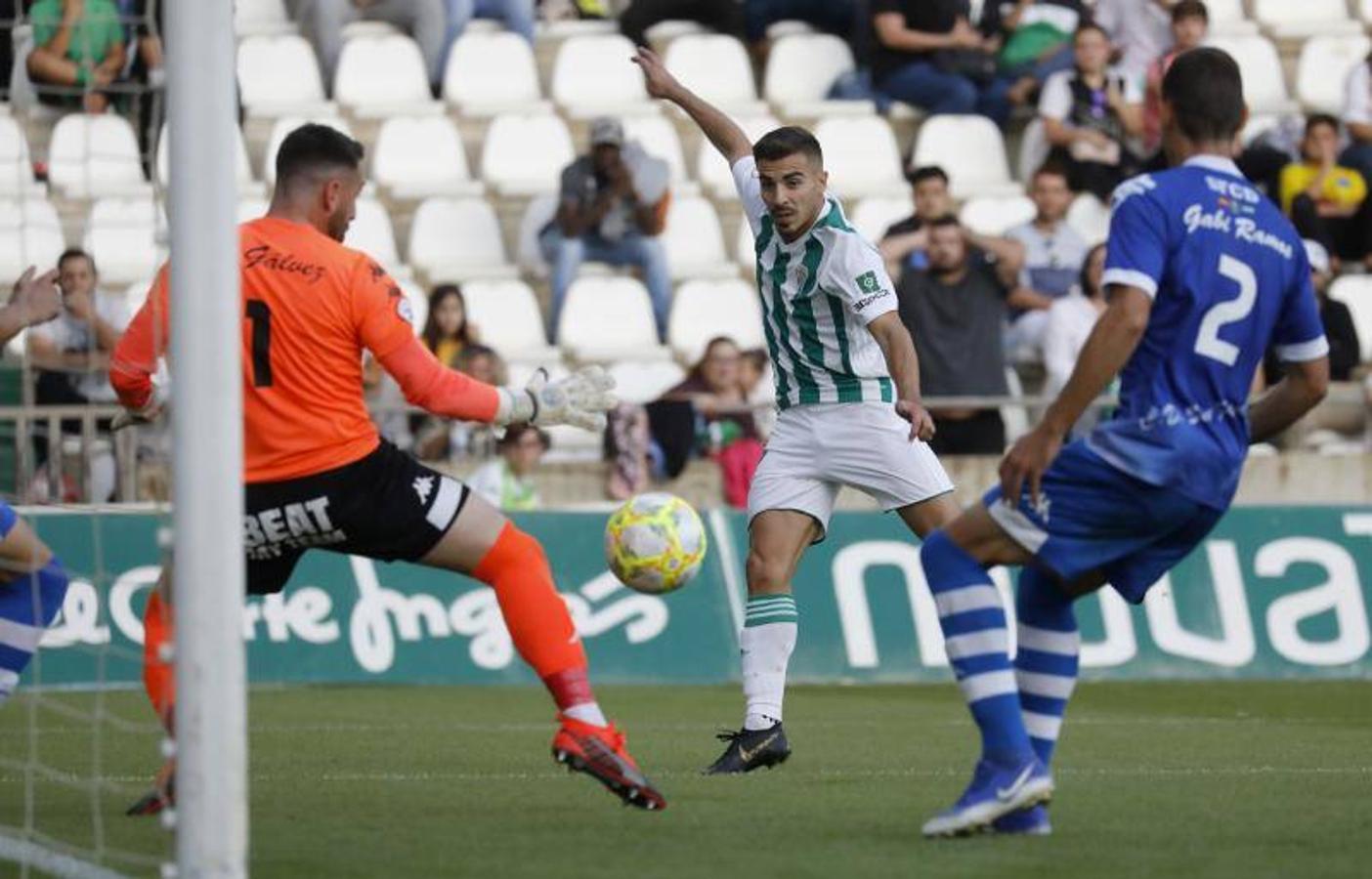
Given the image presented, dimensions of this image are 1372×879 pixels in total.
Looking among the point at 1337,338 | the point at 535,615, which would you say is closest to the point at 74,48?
the point at 535,615

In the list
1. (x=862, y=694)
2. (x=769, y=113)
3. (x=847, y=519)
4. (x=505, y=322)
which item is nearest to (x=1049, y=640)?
(x=862, y=694)

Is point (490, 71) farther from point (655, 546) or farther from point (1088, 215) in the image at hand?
point (655, 546)

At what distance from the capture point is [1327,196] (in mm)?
17797

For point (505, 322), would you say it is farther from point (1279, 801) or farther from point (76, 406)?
point (1279, 801)

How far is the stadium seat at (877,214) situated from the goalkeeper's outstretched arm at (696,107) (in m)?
8.22

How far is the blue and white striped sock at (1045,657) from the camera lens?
716cm

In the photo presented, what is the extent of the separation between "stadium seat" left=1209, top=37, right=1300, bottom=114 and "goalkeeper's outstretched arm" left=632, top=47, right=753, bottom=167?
1087 cm

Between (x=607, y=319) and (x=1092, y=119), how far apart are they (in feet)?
12.3

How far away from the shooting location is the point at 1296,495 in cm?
1600

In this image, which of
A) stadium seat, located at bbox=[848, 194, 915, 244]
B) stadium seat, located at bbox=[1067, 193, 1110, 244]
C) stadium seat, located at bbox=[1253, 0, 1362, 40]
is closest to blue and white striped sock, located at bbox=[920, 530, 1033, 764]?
stadium seat, located at bbox=[848, 194, 915, 244]

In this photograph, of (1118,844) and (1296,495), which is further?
(1296,495)

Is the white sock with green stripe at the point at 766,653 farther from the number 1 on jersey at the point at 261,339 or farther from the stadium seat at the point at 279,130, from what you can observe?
the stadium seat at the point at 279,130

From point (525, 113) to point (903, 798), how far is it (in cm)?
1149

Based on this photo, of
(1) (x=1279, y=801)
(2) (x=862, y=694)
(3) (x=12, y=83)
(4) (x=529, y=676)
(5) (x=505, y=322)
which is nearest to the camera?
(1) (x=1279, y=801)
